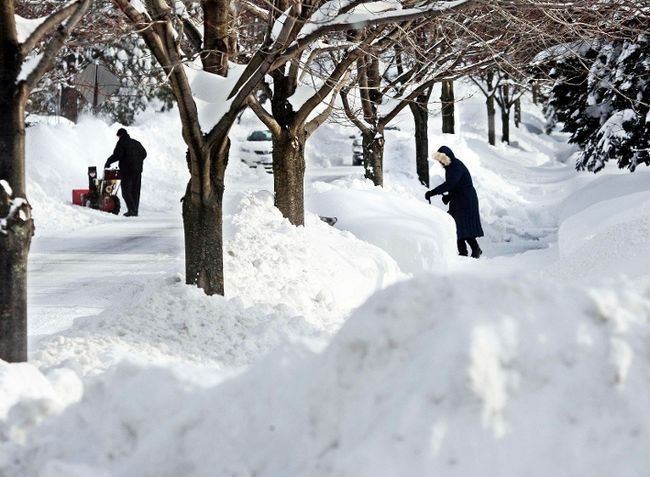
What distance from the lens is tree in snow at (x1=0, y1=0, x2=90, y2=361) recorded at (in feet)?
17.8

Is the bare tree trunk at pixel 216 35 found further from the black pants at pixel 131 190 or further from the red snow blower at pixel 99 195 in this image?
the black pants at pixel 131 190

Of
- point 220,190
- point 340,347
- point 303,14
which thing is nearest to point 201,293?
point 220,190

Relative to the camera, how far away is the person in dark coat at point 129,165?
18.3 m

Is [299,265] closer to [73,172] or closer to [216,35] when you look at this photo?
[216,35]

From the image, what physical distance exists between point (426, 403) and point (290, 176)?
334 inches

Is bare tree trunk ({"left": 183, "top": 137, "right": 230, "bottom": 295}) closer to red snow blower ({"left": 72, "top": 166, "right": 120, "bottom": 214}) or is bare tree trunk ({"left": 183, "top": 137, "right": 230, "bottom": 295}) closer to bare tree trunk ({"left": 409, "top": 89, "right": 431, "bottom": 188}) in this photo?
red snow blower ({"left": 72, "top": 166, "right": 120, "bottom": 214})

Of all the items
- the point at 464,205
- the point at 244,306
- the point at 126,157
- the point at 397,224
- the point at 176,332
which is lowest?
the point at 176,332

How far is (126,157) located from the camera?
1838 centimetres

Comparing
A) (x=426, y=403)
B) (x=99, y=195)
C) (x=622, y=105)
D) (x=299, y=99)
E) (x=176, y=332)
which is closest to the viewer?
(x=426, y=403)

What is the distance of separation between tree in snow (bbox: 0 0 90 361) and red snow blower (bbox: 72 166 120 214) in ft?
41.7

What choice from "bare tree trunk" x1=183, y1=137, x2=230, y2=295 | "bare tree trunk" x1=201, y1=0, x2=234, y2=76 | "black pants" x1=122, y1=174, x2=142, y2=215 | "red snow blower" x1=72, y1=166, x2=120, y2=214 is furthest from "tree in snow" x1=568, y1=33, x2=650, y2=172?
"bare tree trunk" x1=183, y1=137, x2=230, y2=295

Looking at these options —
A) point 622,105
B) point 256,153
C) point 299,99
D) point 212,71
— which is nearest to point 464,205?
point 299,99

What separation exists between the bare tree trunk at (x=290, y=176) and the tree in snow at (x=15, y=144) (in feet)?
19.1

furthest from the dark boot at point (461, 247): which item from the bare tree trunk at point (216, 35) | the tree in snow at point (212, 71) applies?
the bare tree trunk at point (216, 35)
